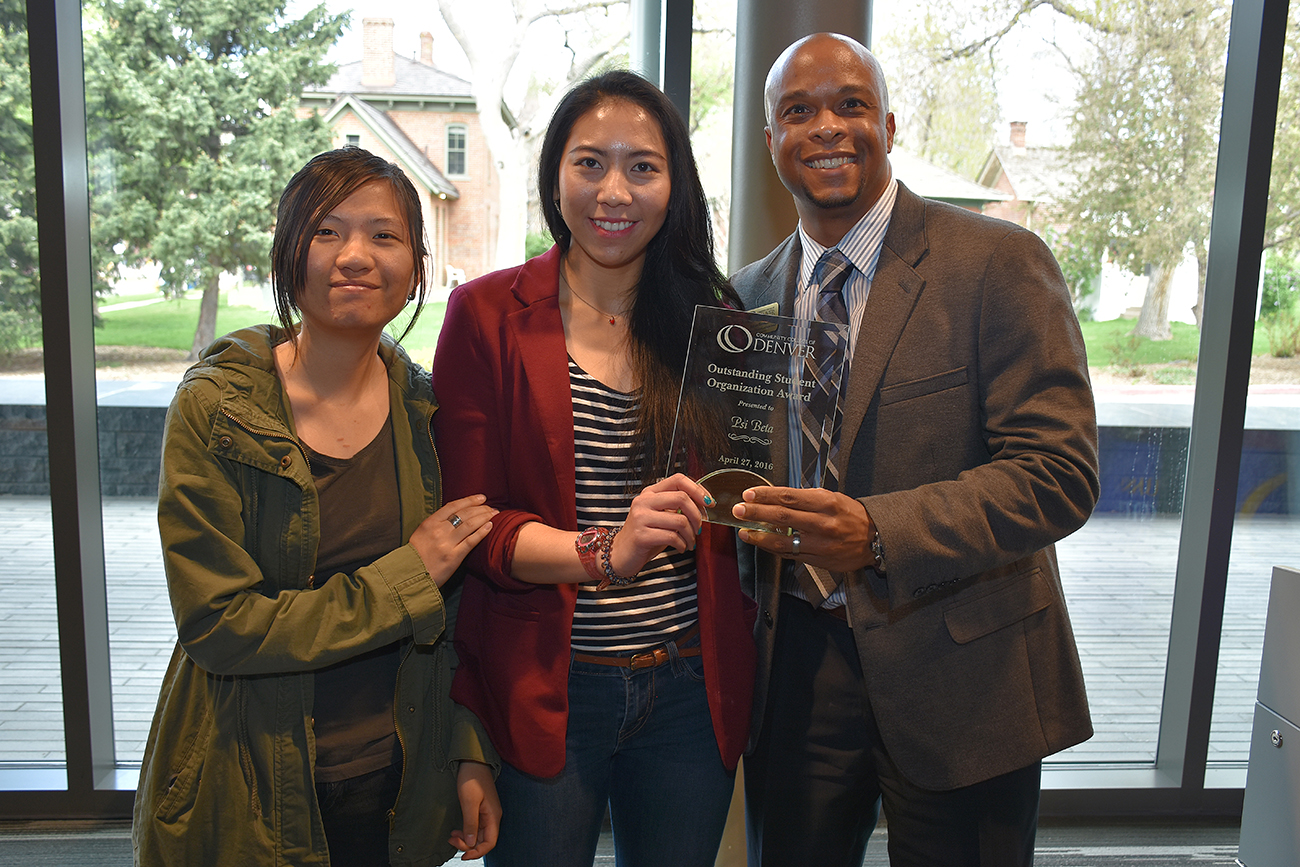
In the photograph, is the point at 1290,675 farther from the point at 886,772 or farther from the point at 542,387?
the point at 542,387

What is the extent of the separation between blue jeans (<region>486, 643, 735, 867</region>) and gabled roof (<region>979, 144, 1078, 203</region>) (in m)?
2.28

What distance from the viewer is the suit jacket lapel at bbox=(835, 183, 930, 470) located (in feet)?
4.77

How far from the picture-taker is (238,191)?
276 cm

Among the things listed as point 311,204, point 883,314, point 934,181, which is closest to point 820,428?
point 883,314

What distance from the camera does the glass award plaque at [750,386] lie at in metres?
1.36

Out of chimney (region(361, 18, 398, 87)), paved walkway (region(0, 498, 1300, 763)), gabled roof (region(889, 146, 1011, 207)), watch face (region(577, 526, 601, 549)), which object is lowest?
paved walkway (region(0, 498, 1300, 763))

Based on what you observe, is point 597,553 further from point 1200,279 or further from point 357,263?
point 1200,279

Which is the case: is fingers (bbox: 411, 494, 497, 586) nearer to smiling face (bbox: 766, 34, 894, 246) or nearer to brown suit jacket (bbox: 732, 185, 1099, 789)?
brown suit jacket (bbox: 732, 185, 1099, 789)

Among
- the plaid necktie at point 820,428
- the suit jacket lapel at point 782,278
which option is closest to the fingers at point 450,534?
the plaid necktie at point 820,428

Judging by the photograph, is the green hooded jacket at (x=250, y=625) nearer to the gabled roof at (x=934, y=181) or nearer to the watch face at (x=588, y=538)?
the watch face at (x=588, y=538)

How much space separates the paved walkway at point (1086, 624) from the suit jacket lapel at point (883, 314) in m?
2.10

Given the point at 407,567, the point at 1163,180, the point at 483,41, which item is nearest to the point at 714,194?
the point at 483,41

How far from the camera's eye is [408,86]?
2.74m

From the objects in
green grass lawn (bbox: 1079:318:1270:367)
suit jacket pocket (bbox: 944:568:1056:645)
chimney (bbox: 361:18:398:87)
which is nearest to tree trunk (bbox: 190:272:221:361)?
chimney (bbox: 361:18:398:87)
